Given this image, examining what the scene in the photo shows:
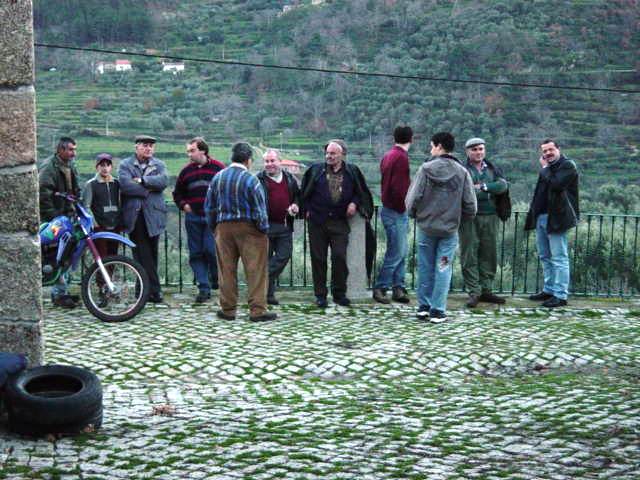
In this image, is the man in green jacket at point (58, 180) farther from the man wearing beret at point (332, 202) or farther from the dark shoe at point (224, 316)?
the man wearing beret at point (332, 202)

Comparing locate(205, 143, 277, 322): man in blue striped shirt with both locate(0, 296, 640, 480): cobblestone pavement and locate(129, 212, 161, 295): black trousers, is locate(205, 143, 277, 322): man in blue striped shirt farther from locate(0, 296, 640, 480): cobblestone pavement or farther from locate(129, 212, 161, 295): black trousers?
locate(129, 212, 161, 295): black trousers

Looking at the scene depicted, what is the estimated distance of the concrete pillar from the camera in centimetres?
1096

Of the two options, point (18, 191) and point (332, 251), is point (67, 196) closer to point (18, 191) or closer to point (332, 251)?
point (332, 251)

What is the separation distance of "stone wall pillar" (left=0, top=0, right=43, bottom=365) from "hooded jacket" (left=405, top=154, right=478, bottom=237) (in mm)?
4614

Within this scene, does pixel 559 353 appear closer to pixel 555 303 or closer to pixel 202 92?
pixel 555 303

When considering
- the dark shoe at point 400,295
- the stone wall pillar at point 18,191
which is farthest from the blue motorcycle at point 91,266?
the stone wall pillar at point 18,191

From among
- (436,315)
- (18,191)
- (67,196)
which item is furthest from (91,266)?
(18,191)

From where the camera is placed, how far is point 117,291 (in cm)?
962

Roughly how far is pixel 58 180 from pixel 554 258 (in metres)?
5.38

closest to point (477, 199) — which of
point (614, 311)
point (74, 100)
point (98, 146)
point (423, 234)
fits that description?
point (423, 234)

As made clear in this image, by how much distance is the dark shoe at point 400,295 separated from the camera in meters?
11.1

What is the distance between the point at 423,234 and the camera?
32.6 ft

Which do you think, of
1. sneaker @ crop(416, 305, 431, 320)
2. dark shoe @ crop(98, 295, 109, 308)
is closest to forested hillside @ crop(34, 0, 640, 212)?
sneaker @ crop(416, 305, 431, 320)

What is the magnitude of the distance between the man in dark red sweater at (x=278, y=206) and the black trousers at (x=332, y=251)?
26cm
